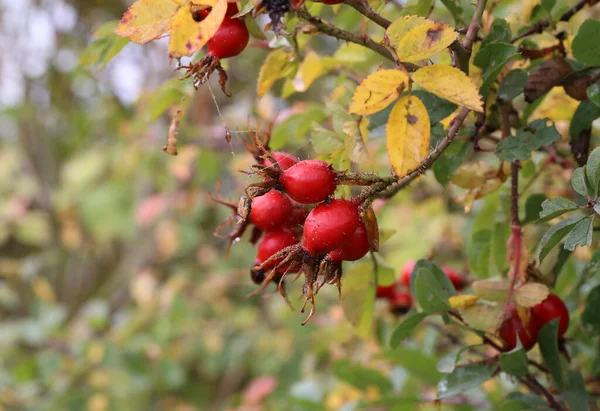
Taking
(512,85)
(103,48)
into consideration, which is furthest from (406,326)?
(103,48)

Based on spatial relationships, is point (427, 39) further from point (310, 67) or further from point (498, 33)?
point (310, 67)

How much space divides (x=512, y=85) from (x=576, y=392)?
351 mm

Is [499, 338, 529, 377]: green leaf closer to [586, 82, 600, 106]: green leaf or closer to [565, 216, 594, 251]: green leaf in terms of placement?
[565, 216, 594, 251]: green leaf

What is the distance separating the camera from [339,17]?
34.7 inches

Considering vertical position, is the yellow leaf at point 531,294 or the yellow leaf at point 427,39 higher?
the yellow leaf at point 427,39

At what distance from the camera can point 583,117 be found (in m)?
0.67

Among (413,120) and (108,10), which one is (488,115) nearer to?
(413,120)

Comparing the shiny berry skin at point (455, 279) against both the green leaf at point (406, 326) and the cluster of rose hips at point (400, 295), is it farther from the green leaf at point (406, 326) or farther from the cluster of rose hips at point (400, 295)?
the green leaf at point (406, 326)

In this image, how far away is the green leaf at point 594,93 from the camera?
620 mm

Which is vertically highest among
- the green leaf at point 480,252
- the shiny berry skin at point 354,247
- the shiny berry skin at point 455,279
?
the shiny berry skin at point 354,247

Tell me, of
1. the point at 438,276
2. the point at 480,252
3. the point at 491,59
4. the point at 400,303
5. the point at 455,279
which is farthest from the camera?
the point at 400,303

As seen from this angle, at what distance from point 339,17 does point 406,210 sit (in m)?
0.97

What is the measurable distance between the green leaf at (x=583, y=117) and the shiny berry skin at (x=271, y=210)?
0.34m

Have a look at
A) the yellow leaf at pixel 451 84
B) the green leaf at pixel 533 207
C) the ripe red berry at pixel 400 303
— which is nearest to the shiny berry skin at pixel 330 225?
the yellow leaf at pixel 451 84
